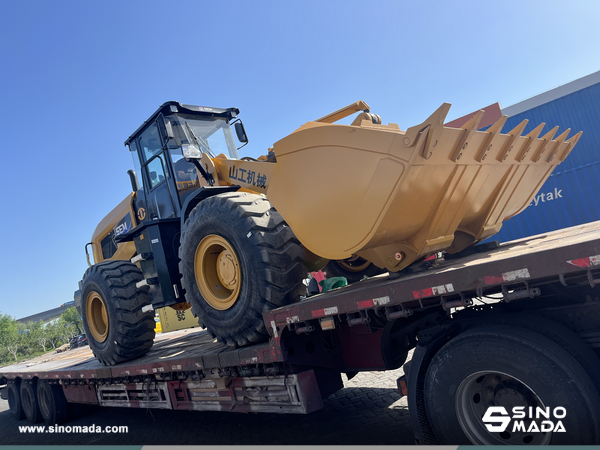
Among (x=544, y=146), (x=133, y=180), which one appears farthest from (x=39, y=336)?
(x=544, y=146)

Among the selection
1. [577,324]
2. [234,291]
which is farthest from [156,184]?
[577,324]

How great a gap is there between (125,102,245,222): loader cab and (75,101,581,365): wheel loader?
0.28 feet

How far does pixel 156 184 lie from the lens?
6.12 m

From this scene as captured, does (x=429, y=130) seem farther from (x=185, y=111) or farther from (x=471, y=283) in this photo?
(x=185, y=111)

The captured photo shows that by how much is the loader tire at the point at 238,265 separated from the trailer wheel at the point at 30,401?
573cm

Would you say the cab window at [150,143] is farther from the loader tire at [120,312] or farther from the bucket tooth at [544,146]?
the bucket tooth at [544,146]

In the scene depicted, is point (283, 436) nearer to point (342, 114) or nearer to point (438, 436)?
point (438, 436)

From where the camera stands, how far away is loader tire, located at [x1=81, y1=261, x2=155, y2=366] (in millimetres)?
5547

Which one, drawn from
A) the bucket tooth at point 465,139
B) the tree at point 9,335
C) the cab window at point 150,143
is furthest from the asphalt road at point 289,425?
the tree at point 9,335

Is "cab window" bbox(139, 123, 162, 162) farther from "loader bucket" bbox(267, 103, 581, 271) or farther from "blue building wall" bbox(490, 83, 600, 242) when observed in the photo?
"blue building wall" bbox(490, 83, 600, 242)

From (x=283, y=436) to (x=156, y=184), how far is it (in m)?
3.72

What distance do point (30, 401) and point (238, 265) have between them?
682 cm

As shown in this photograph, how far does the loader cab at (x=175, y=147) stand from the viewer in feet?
18.6

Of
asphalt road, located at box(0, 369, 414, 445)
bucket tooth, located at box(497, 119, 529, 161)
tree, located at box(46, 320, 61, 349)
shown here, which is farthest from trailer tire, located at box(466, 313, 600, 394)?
tree, located at box(46, 320, 61, 349)
